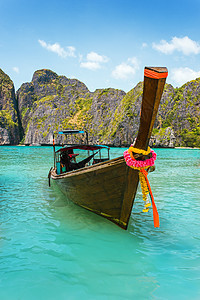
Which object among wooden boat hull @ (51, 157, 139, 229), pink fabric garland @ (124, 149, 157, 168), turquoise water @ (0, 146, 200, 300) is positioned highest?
pink fabric garland @ (124, 149, 157, 168)

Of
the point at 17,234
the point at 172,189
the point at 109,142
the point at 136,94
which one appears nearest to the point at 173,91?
the point at 136,94

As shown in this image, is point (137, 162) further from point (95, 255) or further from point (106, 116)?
point (106, 116)

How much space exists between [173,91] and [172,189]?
13467 cm

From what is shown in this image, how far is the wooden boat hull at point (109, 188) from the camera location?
566 centimetres

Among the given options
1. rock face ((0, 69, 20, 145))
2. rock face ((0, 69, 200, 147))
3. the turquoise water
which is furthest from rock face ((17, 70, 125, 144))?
the turquoise water

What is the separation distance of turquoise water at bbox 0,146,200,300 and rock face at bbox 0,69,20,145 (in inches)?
6265

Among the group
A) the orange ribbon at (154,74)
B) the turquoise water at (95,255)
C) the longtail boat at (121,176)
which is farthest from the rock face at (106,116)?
the orange ribbon at (154,74)

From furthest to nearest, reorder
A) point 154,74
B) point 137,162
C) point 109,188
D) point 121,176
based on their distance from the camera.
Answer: point 109,188, point 121,176, point 137,162, point 154,74

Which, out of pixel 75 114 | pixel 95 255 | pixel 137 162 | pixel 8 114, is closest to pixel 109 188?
pixel 137 162

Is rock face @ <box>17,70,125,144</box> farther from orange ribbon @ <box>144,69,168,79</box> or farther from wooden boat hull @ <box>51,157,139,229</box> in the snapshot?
orange ribbon @ <box>144,69,168,79</box>

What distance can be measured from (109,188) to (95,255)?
5.94ft

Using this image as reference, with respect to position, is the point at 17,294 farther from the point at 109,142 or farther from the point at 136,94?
the point at 136,94

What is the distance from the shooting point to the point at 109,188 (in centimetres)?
619

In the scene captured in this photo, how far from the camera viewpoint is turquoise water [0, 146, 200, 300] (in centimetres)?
397
